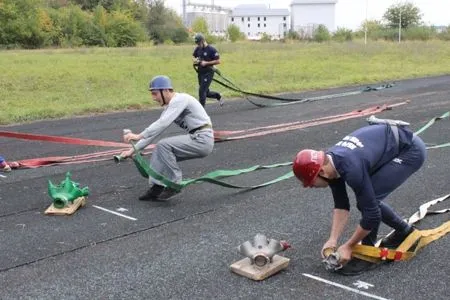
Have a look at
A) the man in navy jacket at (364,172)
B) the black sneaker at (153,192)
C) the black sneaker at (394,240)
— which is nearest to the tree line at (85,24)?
the black sneaker at (153,192)

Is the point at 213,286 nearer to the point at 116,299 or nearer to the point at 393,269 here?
the point at 116,299

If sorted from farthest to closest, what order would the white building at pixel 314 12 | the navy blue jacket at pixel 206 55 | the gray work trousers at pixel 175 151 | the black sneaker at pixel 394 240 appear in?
the white building at pixel 314 12, the navy blue jacket at pixel 206 55, the gray work trousers at pixel 175 151, the black sneaker at pixel 394 240

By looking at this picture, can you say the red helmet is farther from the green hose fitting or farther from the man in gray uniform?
the green hose fitting

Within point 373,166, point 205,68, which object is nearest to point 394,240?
point 373,166

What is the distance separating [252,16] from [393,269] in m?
176

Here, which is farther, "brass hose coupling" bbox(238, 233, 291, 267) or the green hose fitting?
the green hose fitting

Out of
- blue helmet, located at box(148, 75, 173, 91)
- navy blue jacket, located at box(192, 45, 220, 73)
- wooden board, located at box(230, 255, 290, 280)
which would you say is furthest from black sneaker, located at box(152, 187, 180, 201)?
navy blue jacket, located at box(192, 45, 220, 73)

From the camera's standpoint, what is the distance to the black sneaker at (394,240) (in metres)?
4.71

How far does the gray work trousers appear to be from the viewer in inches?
249

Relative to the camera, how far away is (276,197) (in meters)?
6.57

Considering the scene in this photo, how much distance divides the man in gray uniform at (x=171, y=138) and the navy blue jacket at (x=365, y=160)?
250cm

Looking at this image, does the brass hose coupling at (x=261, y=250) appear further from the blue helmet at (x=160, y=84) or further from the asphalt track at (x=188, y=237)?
the blue helmet at (x=160, y=84)

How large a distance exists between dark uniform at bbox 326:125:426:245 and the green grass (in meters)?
10.7

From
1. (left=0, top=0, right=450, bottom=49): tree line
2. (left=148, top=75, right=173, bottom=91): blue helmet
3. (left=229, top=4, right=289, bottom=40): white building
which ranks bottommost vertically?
(left=148, top=75, right=173, bottom=91): blue helmet
